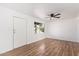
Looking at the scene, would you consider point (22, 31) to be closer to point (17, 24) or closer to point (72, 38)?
point (17, 24)

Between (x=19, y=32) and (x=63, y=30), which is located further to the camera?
(x=63, y=30)

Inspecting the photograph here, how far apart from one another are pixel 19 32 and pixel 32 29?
4.82 feet

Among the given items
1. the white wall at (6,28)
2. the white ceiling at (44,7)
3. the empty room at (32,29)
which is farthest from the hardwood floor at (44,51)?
the white ceiling at (44,7)

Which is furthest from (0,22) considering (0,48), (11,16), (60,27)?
(60,27)

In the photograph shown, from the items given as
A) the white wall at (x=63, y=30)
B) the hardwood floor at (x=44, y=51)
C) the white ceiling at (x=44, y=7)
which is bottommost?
the hardwood floor at (x=44, y=51)

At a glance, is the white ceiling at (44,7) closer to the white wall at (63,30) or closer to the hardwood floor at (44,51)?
the hardwood floor at (44,51)

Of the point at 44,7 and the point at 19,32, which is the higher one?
the point at 44,7

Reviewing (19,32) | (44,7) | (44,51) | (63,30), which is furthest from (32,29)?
(63,30)

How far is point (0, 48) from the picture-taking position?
3.44 m

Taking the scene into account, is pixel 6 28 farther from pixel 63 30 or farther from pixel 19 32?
pixel 63 30

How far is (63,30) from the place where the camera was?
25.1 feet

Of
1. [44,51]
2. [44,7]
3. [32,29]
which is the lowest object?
[44,51]

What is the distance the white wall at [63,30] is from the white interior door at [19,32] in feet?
13.1

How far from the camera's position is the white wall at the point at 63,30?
22.7 ft
